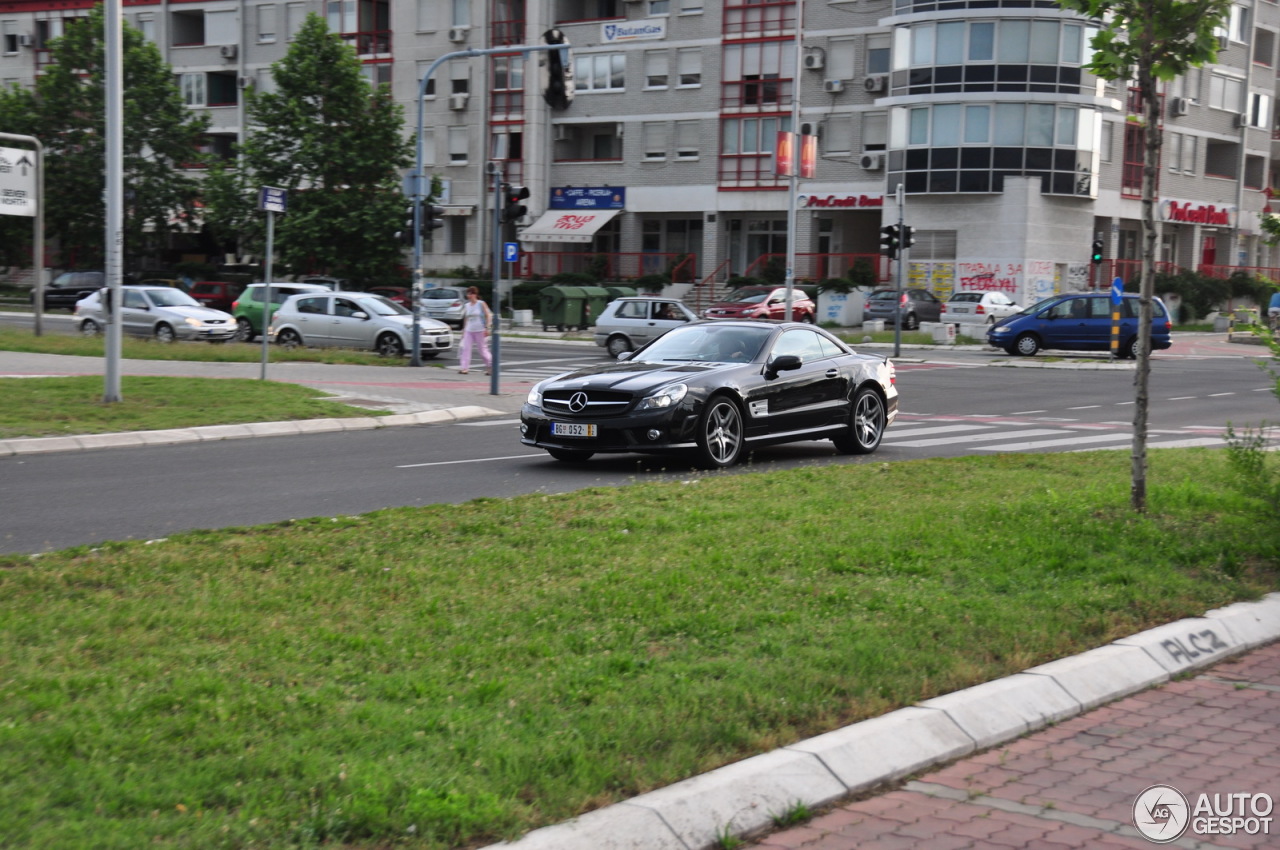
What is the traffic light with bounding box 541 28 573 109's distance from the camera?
1004 inches

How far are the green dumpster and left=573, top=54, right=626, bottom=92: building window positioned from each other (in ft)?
55.9

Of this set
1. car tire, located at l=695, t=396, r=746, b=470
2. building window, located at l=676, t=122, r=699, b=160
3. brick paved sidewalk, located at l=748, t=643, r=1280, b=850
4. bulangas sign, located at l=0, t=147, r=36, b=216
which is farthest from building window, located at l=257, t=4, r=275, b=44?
brick paved sidewalk, located at l=748, t=643, r=1280, b=850

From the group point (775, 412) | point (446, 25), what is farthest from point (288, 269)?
point (775, 412)

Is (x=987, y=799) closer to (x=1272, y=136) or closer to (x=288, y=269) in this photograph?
(x=288, y=269)

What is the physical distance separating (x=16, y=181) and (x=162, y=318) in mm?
9470

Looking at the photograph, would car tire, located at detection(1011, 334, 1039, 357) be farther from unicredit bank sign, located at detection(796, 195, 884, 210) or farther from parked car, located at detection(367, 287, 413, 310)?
parked car, located at detection(367, 287, 413, 310)

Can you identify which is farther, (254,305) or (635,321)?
(635,321)

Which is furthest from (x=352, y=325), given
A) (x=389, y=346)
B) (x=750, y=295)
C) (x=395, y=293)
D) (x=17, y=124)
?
(x=17, y=124)

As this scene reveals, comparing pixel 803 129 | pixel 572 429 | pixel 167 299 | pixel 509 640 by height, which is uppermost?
pixel 803 129

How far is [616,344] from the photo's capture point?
120 ft

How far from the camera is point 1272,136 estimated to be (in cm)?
6806

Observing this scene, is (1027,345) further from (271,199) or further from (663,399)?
(663,399)

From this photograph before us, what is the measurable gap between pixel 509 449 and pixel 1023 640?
9.51m

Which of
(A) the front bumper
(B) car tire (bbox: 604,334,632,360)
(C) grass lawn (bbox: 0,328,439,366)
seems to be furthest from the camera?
(B) car tire (bbox: 604,334,632,360)
